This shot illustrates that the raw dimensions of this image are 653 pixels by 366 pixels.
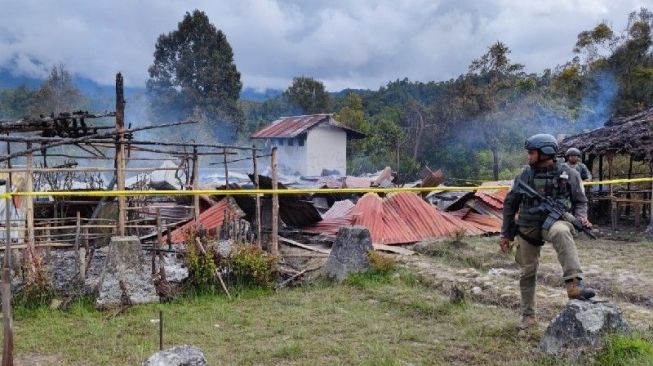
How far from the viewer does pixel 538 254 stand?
17.8ft

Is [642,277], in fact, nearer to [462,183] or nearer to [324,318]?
[324,318]

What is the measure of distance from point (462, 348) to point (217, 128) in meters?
34.5

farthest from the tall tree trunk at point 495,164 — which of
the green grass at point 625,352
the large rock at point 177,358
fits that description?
the large rock at point 177,358

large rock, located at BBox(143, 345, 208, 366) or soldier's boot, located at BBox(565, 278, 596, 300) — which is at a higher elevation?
soldier's boot, located at BBox(565, 278, 596, 300)

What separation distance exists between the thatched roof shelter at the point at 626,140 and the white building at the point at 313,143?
60.6 feet

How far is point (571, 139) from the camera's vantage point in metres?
15.4

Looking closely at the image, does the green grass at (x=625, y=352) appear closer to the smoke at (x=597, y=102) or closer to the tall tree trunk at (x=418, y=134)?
the tall tree trunk at (x=418, y=134)

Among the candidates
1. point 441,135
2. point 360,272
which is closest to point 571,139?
→ point 360,272

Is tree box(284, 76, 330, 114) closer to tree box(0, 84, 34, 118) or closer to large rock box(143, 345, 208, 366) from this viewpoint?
tree box(0, 84, 34, 118)

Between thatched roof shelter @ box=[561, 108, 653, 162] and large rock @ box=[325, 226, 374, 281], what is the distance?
24.5ft

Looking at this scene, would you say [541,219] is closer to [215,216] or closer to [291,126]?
[215,216]

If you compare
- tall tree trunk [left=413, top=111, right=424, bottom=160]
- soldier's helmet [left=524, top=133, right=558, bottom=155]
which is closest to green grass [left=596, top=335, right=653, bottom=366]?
soldier's helmet [left=524, top=133, right=558, bottom=155]

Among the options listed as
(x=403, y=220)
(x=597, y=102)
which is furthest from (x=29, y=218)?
(x=597, y=102)

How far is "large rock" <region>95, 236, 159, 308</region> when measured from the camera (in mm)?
6856
